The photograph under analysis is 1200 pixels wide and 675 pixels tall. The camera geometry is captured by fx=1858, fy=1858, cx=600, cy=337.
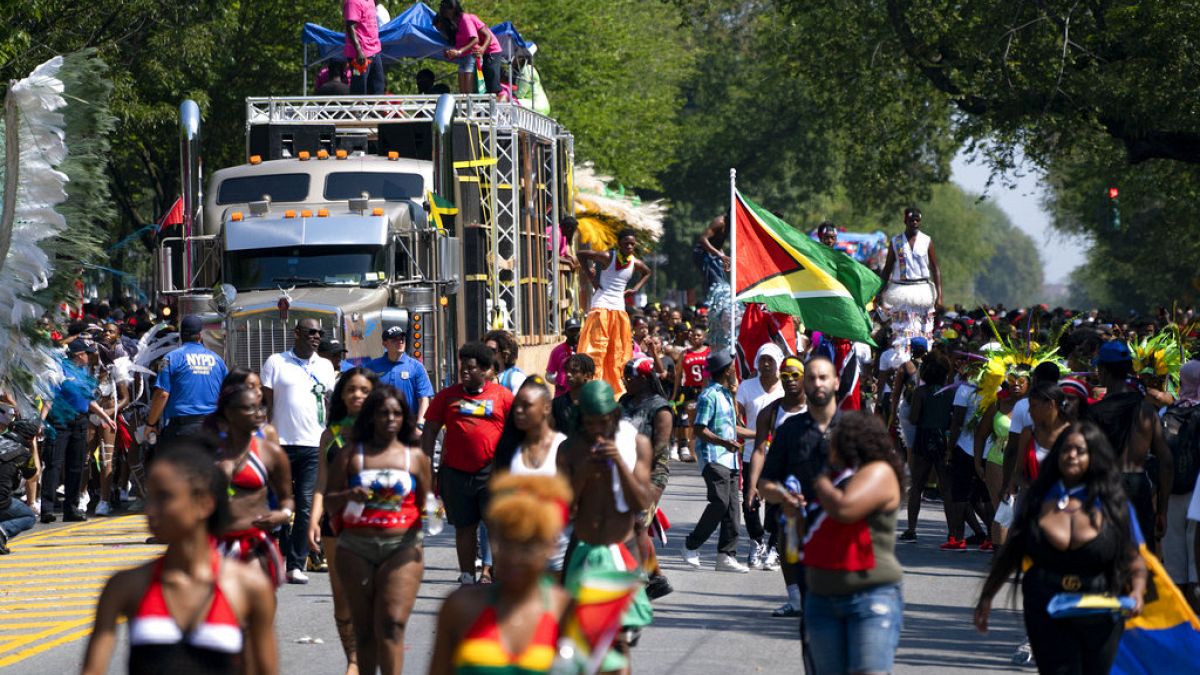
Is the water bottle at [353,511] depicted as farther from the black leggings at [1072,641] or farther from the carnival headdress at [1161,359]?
the carnival headdress at [1161,359]

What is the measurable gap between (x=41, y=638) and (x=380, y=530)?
3845mm

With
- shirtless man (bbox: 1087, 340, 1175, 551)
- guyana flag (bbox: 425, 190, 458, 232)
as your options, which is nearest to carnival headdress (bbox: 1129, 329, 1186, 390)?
shirtless man (bbox: 1087, 340, 1175, 551)

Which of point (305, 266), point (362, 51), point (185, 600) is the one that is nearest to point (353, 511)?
point (185, 600)

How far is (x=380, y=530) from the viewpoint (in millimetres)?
8320

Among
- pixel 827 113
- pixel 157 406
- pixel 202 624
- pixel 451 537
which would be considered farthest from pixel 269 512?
pixel 827 113

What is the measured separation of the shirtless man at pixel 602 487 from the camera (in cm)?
796

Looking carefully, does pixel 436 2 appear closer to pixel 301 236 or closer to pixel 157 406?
pixel 301 236

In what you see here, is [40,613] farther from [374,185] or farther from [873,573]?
[374,185]

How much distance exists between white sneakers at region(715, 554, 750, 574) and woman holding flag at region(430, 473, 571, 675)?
8798 millimetres

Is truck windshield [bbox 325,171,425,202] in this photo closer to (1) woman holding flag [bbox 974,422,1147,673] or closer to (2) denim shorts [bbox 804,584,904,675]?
(1) woman holding flag [bbox 974,422,1147,673]

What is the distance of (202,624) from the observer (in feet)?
17.3

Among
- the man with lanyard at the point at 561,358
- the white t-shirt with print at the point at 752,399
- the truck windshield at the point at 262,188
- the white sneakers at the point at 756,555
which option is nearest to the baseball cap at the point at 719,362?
the white t-shirt with print at the point at 752,399

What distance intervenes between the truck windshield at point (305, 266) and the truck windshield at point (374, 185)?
2.58ft

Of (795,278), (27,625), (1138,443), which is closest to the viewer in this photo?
(1138,443)
